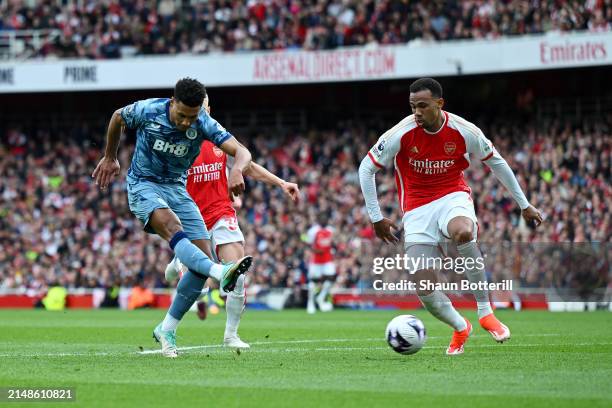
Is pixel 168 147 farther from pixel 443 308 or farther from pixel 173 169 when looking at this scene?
pixel 443 308

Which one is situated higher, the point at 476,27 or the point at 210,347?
the point at 476,27

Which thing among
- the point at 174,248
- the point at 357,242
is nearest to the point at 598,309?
the point at 357,242

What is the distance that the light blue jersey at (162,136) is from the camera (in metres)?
9.48

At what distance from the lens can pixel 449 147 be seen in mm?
10516

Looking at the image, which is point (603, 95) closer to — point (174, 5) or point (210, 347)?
point (174, 5)

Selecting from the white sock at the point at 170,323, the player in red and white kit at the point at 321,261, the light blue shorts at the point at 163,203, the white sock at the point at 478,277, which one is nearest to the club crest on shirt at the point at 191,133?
the light blue shorts at the point at 163,203

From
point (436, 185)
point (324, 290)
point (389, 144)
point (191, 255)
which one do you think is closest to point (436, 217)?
point (436, 185)

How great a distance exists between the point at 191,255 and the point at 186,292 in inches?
28.7

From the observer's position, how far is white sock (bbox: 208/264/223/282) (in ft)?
29.1

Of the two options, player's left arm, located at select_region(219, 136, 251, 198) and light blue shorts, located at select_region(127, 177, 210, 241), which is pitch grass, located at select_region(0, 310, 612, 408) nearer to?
light blue shorts, located at select_region(127, 177, 210, 241)

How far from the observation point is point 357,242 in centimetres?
2831

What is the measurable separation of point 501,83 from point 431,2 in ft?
11.5

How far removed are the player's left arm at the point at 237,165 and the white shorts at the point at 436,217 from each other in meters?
2.04

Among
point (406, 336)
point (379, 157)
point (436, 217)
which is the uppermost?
point (379, 157)
